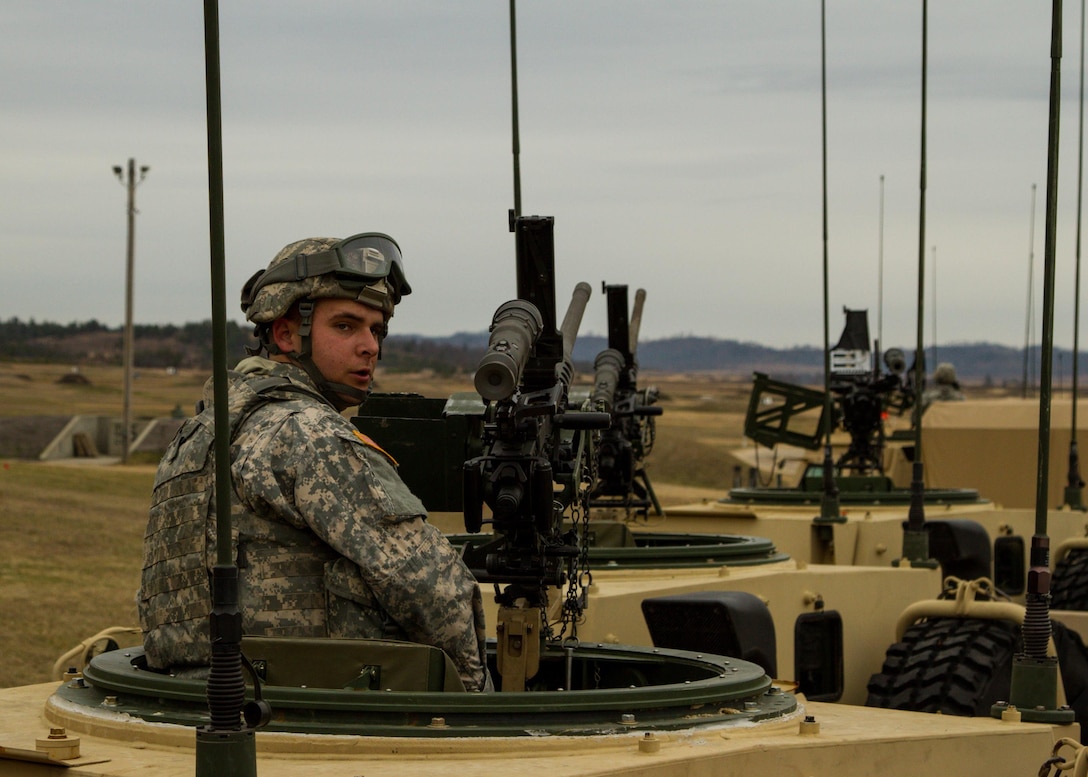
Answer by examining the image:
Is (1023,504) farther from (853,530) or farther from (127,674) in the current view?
(127,674)

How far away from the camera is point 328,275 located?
549cm

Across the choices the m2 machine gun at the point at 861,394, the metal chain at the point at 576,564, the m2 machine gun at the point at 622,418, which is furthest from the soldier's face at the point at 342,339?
the m2 machine gun at the point at 861,394

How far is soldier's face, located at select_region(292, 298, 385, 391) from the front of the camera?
5539mm

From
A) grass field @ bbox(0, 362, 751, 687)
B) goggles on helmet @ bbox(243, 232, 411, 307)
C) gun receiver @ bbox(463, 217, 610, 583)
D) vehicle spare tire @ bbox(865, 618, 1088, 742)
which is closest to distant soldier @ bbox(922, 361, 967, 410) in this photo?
grass field @ bbox(0, 362, 751, 687)

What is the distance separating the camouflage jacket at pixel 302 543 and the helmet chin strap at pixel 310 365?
0.57ft

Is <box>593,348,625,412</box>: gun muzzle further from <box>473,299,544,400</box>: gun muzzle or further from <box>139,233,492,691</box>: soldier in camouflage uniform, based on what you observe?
<box>139,233,492,691</box>: soldier in camouflage uniform

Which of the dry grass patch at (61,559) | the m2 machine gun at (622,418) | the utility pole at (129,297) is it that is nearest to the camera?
the m2 machine gun at (622,418)

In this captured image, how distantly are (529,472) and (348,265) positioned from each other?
1.36 m

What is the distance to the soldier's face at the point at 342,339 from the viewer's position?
18.2 feet

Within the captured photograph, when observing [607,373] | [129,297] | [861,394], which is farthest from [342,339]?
[129,297]

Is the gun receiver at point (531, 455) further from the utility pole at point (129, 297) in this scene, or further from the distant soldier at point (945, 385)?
the utility pole at point (129, 297)

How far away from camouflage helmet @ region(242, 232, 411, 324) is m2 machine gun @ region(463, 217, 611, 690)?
2.45ft

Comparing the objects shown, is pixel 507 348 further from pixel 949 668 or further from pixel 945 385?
pixel 945 385

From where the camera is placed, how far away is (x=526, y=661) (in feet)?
21.8
